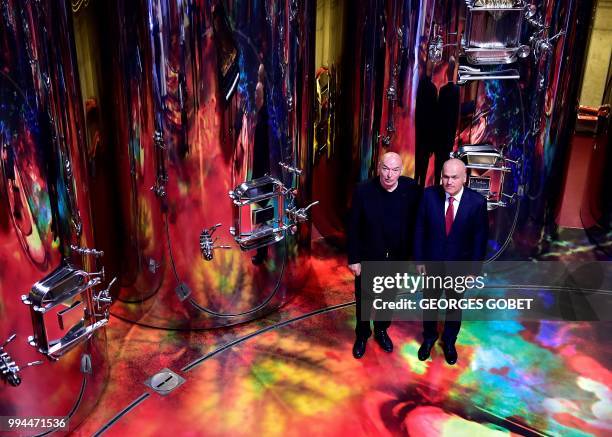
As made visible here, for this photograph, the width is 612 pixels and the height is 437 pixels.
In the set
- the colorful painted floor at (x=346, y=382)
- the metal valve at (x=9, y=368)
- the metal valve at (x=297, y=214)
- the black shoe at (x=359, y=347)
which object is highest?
the metal valve at (x=297, y=214)

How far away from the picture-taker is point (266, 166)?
3840 millimetres

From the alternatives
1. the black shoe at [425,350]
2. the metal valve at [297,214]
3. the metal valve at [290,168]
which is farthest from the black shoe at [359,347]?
the metal valve at [290,168]

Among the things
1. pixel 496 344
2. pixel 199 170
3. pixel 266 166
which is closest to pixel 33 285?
pixel 199 170

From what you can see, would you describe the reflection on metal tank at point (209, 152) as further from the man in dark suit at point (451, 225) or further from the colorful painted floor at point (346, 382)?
the man in dark suit at point (451, 225)

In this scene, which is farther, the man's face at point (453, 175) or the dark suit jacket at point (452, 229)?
the dark suit jacket at point (452, 229)

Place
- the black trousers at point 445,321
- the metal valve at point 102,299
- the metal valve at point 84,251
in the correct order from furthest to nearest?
1. the black trousers at point 445,321
2. the metal valve at point 102,299
3. the metal valve at point 84,251

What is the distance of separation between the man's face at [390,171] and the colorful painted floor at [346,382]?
1147 millimetres

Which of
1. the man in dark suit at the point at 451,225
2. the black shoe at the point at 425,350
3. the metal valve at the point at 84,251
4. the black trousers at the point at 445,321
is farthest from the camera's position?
the black shoe at the point at 425,350

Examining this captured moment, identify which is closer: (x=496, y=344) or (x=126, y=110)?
(x=126, y=110)

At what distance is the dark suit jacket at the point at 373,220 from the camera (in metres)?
3.53

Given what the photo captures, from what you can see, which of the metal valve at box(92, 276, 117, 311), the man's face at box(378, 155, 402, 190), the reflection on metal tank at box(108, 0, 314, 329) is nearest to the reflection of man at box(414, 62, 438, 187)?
the reflection on metal tank at box(108, 0, 314, 329)

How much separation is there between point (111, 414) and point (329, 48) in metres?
2.98

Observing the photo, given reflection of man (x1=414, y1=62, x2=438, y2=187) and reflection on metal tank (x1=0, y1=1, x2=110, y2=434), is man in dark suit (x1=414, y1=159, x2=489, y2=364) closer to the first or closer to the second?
reflection of man (x1=414, y1=62, x2=438, y2=187)

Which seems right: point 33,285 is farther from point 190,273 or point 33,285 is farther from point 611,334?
point 611,334
